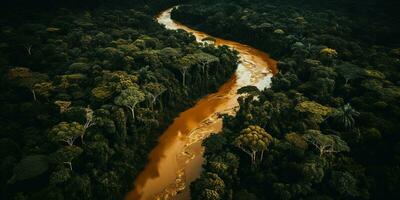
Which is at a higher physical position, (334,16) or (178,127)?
(334,16)

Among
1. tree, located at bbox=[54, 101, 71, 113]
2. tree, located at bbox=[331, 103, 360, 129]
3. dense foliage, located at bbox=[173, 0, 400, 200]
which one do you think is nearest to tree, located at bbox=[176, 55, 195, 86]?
dense foliage, located at bbox=[173, 0, 400, 200]

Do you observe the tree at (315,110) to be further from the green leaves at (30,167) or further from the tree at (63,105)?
the green leaves at (30,167)

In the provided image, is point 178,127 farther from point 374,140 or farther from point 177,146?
point 374,140

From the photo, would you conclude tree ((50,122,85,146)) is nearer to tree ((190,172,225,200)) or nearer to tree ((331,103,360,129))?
tree ((190,172,225,200))

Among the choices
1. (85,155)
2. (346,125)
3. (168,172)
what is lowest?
(168,172)

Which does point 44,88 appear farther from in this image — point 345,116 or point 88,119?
point 345,116

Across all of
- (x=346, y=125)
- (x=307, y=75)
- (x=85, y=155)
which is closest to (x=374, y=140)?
(x=346, y=125)

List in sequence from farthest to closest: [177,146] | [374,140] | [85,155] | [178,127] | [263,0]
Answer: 1. [263,0]
2. [178,127]
3. [177,146]
4. [374,140]
5. [85,155]

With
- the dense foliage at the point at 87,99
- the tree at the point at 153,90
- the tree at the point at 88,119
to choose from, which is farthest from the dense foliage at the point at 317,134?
the tree at the point at 88,119
